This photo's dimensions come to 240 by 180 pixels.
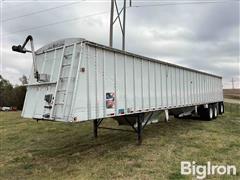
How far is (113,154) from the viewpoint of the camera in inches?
347

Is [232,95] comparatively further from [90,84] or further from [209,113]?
[90,84]

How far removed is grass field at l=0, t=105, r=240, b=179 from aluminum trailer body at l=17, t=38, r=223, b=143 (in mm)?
1389

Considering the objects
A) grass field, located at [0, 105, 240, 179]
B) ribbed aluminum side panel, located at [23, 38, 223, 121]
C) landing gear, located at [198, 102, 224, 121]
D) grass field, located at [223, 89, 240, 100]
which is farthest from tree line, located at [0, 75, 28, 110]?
ribbed aluminum side panel, located at [23, 38, 223, 121]

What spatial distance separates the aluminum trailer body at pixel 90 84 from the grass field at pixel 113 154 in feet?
4.56

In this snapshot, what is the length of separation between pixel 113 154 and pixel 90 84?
9.36 feet

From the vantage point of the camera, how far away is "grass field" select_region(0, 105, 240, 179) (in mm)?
7094

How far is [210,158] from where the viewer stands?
8117 mm

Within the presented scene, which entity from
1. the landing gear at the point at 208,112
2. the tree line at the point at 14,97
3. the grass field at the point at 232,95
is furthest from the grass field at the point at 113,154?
the grass field at the point at 232,95

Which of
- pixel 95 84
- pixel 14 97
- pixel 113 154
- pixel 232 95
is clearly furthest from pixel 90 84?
pixel 232 95

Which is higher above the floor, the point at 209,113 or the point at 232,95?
the point at 232,95

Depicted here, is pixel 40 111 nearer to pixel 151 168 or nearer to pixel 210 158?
pixel 151 168

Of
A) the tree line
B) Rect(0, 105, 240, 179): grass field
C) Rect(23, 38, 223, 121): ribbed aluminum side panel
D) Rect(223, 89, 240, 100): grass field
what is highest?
Rect(223, 89, 240, 100): grass field

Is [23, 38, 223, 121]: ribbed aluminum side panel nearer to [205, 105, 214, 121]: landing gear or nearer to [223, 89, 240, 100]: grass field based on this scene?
[205, 105, 214, 121]: landing gear

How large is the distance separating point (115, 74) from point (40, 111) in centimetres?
241
